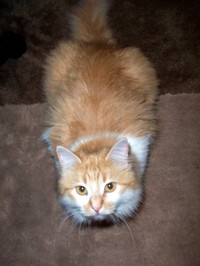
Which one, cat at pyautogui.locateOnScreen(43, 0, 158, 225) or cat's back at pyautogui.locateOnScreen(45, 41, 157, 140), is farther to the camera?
cat's back at pyautogui.locateOnScreen(45, 41, 157, 140)

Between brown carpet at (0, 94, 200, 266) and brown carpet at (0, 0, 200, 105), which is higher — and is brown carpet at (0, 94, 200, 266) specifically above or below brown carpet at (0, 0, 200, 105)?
below

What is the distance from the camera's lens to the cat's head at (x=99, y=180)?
1.16m

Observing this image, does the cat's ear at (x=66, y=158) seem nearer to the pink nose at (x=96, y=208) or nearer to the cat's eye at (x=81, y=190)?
the cat's eye at (x=81, y=190)

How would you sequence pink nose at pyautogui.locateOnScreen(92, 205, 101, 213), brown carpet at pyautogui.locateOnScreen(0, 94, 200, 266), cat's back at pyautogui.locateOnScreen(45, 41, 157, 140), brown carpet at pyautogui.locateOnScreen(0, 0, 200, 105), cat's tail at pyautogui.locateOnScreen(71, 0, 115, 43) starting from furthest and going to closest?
brown carpet at pyautogui.locateOnScreen(0, 0, 200, 105)
cat's tail at pyautogui.locateOnScreen(71, 0, 115, 43)
brown carpet at pyautogui.locateOnScreen(0, 94, 200, 266)
cat's back at pyautogui.locateOnScreen(45, 41, 157, 140)
pink nose at pyautogui.locateOnScreen(92, 205, 101, 213)

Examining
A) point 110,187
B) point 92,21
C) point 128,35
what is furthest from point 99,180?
point 128,35

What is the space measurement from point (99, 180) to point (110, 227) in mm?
651

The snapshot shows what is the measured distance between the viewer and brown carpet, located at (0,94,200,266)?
160cm

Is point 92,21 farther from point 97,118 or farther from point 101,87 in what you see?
point 97,118

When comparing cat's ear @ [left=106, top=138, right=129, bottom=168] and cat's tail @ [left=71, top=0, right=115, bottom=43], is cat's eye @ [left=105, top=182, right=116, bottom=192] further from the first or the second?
cat's tail @ [left=71, top=0, right=115, bottom=43]

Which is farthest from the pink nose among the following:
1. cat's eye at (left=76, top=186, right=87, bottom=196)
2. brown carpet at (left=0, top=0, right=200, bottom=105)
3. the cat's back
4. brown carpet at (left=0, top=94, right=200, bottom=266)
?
brown carpet at (left=0, top=0, right=200, bottom=105)

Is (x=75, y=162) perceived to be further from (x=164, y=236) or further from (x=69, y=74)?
(x=164, y=236)

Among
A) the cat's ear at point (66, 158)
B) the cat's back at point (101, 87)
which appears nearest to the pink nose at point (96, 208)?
the cat's ear at point (66, 158)

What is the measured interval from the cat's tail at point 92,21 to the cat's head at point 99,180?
967 millimetres

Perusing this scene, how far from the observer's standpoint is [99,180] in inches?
46.2
